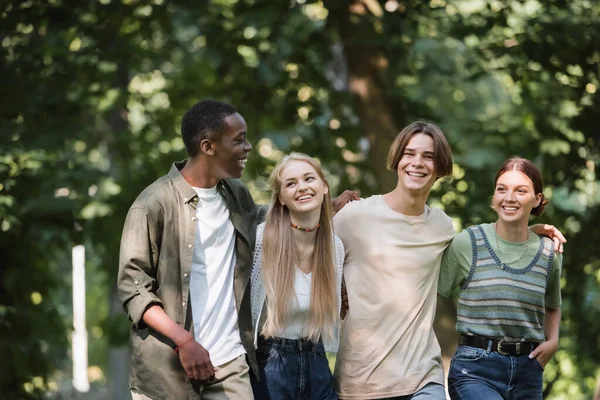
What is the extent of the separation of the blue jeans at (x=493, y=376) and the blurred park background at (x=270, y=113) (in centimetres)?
338

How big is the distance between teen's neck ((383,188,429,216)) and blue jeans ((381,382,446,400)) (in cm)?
86

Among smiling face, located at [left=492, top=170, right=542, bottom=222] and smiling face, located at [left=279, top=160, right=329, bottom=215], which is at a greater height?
smiling face, located at [left=279, top=160, right=329, bottom=215]

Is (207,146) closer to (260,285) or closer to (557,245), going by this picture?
(260,285)

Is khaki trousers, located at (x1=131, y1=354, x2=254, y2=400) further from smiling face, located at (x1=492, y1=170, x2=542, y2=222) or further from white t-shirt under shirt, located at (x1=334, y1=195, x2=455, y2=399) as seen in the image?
smiling face, located at (x1=492, y1=170, x2=542, y2=222)

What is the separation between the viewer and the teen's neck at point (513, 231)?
4820 millimetres

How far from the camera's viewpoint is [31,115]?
801 cm

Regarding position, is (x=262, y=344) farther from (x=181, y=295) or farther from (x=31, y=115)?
(x=31, y=115)

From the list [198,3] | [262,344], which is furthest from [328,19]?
[262,344]

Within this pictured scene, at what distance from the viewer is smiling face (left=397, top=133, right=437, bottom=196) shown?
15.7ft

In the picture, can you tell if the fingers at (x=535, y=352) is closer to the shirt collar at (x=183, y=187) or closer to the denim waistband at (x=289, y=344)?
the denim waistband at (x=289, y=344)

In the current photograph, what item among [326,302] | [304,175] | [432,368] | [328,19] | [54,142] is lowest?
[432,368]

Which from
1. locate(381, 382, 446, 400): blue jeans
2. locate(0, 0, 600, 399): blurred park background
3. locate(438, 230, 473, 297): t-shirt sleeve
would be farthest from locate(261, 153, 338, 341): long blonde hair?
locate(0, 0, 600, 399): blurred park background

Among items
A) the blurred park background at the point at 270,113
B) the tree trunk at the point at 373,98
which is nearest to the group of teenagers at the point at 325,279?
the blurred park background at the point at 270,113

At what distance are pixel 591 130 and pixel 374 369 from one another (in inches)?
171
